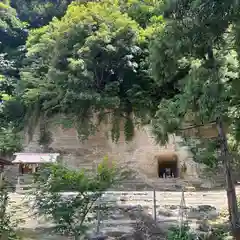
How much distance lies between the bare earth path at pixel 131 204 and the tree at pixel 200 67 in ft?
9.10

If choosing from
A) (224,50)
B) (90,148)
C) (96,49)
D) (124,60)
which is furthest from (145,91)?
(224,50)

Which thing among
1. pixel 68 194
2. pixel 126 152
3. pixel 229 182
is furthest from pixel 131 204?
pixel 126 152

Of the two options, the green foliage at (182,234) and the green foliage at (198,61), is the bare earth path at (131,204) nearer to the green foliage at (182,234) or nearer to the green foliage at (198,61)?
the green foliage at (182,234)

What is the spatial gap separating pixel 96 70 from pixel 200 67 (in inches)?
386

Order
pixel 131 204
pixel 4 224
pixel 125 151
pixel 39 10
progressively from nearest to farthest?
pixel 4 224
pixel 131 204
pixel 125 151
pixel 39 10

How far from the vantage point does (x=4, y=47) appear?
2820 cm

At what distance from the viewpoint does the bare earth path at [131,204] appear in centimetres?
979

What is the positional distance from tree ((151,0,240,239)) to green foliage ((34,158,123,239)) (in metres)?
2.50

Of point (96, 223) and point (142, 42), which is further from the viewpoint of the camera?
point (142, 42)

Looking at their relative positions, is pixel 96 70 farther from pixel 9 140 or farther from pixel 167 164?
pixel 167 164

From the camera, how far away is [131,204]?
12.5 metres

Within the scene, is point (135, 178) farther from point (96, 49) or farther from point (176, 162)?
point (96, 49)

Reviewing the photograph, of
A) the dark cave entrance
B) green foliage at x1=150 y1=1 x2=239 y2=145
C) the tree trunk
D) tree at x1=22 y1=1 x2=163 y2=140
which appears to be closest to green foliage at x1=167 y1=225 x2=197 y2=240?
the tree trunk

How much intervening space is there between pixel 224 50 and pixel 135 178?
12273mm
